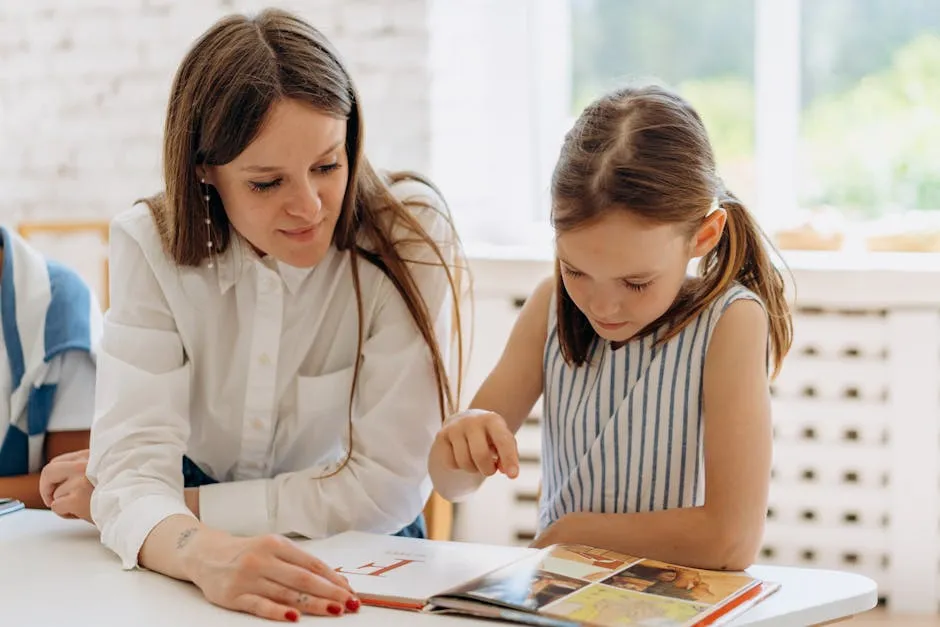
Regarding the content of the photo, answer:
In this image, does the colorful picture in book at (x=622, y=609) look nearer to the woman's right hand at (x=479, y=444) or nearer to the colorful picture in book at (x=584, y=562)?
the colorful picture in book at (x=584, y=562)

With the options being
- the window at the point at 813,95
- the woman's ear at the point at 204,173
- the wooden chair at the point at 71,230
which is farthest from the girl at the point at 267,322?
the wooden chair at the point at 71,230

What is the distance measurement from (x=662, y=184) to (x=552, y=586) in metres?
0.45

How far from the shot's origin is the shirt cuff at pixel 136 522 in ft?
4.21

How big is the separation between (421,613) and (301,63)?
0.65 meters

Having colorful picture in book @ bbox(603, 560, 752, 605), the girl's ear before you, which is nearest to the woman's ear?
the girl's ear

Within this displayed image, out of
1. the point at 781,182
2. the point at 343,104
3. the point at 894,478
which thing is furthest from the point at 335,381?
the point at 781,182

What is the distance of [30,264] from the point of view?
1.71 metres

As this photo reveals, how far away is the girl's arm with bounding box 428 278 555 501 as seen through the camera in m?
1.30

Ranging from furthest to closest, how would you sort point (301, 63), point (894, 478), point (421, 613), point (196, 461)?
1. point (894, 478)
2. point (196, 461)
3. point (301, 63)
4. point (421, 613)

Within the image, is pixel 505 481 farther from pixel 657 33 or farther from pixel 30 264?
pixel 30 264

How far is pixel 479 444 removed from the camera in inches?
51.1

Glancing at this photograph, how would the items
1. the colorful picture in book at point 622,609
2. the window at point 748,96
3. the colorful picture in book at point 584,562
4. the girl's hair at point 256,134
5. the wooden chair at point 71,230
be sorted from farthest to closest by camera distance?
the wooden chair at point 71,230, the window at point 748,96, the girl's hair at point 256,134, the colorful picture in book at point 584,562, the colorful picture in book at point 622,609

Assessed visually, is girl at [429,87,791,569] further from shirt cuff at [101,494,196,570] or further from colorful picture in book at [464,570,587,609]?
shirt cuff at [101,494,196,570]

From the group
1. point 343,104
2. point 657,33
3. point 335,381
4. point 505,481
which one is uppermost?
point 657,33
